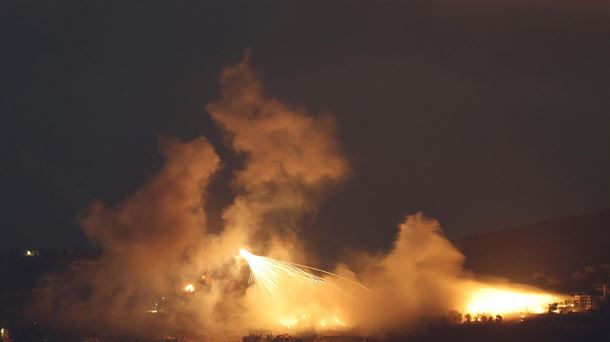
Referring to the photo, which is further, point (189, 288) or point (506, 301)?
point (189, 288)

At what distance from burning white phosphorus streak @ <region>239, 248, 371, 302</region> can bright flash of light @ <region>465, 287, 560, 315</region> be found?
6.29 metres

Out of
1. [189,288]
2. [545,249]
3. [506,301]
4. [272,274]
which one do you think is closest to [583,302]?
[506,301]

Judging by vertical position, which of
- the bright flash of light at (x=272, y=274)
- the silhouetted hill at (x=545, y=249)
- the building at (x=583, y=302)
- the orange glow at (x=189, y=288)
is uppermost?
the silhouetted hill at (x=545, y=249)

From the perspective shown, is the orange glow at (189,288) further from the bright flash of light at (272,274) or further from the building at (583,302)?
the building at (583,302)

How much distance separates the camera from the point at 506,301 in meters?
39.1

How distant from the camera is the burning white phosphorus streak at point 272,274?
134ft

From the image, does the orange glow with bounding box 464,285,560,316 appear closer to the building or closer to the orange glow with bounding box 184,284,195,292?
the building

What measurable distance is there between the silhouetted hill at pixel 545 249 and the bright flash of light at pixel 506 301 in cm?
486

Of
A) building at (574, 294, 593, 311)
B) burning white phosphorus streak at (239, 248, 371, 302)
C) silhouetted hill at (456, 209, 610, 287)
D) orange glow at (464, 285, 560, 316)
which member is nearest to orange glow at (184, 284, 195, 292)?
burning white phosphorus streak at (239, 248, 371, 302)

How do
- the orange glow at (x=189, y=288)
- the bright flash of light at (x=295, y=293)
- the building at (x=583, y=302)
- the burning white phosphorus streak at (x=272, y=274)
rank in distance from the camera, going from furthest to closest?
the orange glow at (x=189, y=288) < the burning white phosphorus streak at (x=272, y=274) < the bright flash of light at (x=295, y=293) < the building at (x=583, y=302)

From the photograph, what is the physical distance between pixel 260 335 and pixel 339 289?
607cm

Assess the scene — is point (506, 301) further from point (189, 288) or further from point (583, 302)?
point (189, 288)

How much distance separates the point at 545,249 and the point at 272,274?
866 inches

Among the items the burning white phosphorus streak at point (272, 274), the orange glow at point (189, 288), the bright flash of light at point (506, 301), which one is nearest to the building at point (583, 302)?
the bright flash of light at point (506, 301)
